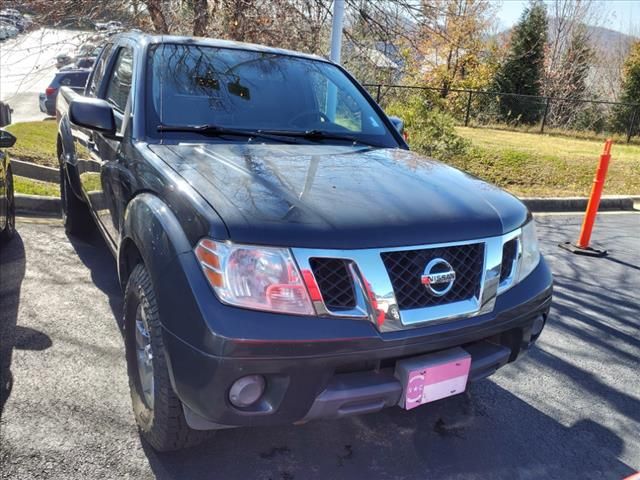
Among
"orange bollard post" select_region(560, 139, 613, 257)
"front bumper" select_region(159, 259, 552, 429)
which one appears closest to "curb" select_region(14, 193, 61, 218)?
"front bumper" select_region(159, 259, 552, 429)

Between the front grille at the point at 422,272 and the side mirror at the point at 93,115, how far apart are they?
183 centimetres

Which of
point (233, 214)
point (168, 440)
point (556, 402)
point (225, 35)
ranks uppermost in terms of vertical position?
point (225, 35)

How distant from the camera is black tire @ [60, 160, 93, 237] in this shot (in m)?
5.17

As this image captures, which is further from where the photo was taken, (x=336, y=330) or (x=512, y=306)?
(x=512, y=306)

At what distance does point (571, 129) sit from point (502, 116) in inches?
100

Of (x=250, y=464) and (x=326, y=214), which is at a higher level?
(x=326, y=214)

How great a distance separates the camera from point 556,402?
3332mm

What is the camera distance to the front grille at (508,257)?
2525 millimetres

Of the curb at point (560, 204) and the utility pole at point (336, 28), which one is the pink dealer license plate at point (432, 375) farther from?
the curb at point (560, 204)

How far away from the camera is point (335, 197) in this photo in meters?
2.38

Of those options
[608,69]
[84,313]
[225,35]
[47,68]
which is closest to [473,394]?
[84,313]

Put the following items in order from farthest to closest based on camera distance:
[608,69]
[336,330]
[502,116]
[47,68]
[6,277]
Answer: [608,69] < [502,116] < [47,68] < [6,277] < [336,330]

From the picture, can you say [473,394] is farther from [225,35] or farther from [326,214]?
[225,35]

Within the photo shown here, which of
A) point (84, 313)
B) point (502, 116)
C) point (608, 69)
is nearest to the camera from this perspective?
point (84, 313)
